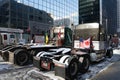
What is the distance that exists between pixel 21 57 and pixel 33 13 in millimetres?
31011

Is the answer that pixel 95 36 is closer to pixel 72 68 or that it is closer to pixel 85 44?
pixel 85 44

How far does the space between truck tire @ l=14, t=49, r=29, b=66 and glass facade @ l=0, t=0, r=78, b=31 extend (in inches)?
972

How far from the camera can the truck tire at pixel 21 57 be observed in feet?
34.1

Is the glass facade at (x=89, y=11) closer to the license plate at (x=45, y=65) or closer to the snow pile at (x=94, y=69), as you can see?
the snow pile at (x=94, y=69)

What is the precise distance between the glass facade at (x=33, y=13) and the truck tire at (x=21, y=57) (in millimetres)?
24694

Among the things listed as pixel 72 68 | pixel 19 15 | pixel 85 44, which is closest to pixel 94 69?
pixel 85 44

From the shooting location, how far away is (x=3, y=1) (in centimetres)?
3450

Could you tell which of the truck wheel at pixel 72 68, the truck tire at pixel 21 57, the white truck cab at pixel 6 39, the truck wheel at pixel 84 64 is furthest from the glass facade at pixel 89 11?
the truck wheel at pixel 72 68

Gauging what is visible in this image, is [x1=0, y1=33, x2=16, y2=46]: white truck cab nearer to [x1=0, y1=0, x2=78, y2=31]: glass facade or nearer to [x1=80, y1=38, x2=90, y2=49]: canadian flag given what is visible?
[x1=0, y1=0, x2=78, y2=31]: glass facade

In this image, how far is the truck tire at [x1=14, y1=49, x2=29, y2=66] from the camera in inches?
410

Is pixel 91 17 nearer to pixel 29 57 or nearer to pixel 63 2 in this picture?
pixel 63 2

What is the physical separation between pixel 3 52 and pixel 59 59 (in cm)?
493

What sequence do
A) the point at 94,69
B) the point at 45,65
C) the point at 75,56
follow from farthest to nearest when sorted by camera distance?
the point at 94,69
the point at 75,56
the point at 45,65

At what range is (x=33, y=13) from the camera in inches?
1599
